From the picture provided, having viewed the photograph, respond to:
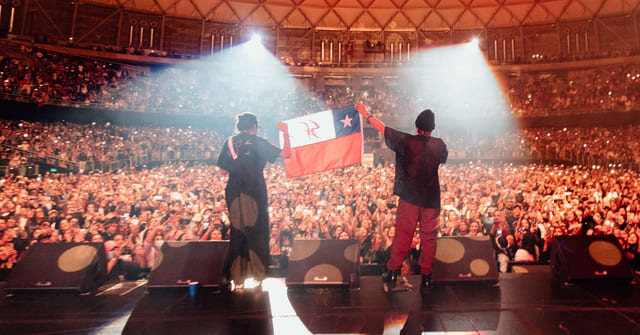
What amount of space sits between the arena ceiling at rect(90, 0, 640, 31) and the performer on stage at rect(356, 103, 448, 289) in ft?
81.5

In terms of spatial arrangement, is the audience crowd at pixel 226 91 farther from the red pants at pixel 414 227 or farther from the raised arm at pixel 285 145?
the red pants at pixel 414 227

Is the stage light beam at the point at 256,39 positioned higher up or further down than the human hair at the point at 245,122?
higher up

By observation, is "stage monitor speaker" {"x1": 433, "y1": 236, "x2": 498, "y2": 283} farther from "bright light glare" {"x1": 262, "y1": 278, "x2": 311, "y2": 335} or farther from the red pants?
"bright light glare" {"x1": 262, "y1": 278, "x2": 311, "y2": 335}

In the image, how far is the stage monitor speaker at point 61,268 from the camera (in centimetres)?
338

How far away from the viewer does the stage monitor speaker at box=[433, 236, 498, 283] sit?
3.58 m

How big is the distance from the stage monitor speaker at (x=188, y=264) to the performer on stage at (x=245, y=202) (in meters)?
0.17

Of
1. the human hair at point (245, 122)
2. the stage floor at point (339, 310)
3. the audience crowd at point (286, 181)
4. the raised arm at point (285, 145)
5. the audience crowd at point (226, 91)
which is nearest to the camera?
the stage floor at point (339, 310)

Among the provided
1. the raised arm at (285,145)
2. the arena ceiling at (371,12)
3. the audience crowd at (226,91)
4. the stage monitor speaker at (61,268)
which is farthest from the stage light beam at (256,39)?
the stage monitor speaker at (61,268)

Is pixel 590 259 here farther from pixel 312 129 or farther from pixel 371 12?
pixel 371 12

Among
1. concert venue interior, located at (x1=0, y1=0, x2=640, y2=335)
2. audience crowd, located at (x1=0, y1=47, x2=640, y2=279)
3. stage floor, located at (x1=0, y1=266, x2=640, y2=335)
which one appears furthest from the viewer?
audience crowd, located at (x1=0, y1=47, x2=640, y2=279)

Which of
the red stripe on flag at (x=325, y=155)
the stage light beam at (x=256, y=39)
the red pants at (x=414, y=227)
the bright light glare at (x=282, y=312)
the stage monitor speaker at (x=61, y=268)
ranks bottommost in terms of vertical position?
the bright light glare at (x=282, y=312)

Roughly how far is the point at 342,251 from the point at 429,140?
1.41m

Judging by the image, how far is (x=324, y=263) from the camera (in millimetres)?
3625

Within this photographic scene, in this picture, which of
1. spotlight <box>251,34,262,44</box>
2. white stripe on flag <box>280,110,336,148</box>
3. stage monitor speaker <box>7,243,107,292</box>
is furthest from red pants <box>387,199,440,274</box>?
spotlight <box>251,34,262,44</box>
